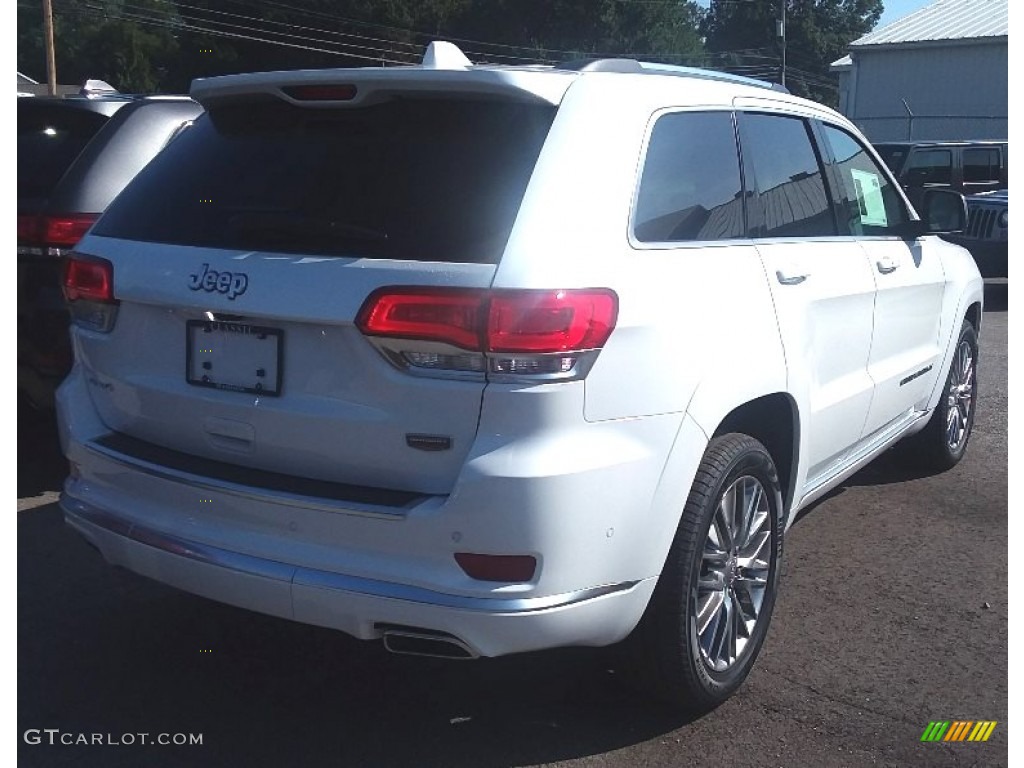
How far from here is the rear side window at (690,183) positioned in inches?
137

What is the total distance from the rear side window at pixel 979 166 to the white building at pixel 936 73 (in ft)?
47.1

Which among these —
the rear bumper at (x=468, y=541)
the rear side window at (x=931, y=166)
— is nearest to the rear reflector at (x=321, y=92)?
the rear bumper at (x=468, y=541)

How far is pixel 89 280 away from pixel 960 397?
495 centimetres

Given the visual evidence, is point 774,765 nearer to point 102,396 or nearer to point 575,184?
point 575,184

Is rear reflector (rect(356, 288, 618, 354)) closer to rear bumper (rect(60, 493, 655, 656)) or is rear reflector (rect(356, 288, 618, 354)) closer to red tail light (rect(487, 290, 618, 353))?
red tail light (rect(487, 290, 618, 353))

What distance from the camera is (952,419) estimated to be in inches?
261

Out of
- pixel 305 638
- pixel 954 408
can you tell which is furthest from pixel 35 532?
pixel 954 408

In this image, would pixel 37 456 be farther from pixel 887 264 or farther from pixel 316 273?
pixel 887 264

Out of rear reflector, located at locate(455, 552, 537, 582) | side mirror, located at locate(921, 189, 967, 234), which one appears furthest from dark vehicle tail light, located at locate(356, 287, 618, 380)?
side mirror, located at locate(921, 189, 967, 234)

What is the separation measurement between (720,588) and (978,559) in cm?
213

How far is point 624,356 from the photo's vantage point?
3162 mm

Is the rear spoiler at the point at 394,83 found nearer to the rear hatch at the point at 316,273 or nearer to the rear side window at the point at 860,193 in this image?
the rear hatch at the point at 316,273

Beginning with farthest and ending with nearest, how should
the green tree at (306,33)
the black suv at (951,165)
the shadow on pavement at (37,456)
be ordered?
the green tree at (306,33) < the black suv at (951,165) < the shadow on pavement at (37,456)

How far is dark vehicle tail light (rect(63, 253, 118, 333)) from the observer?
3609 mm
